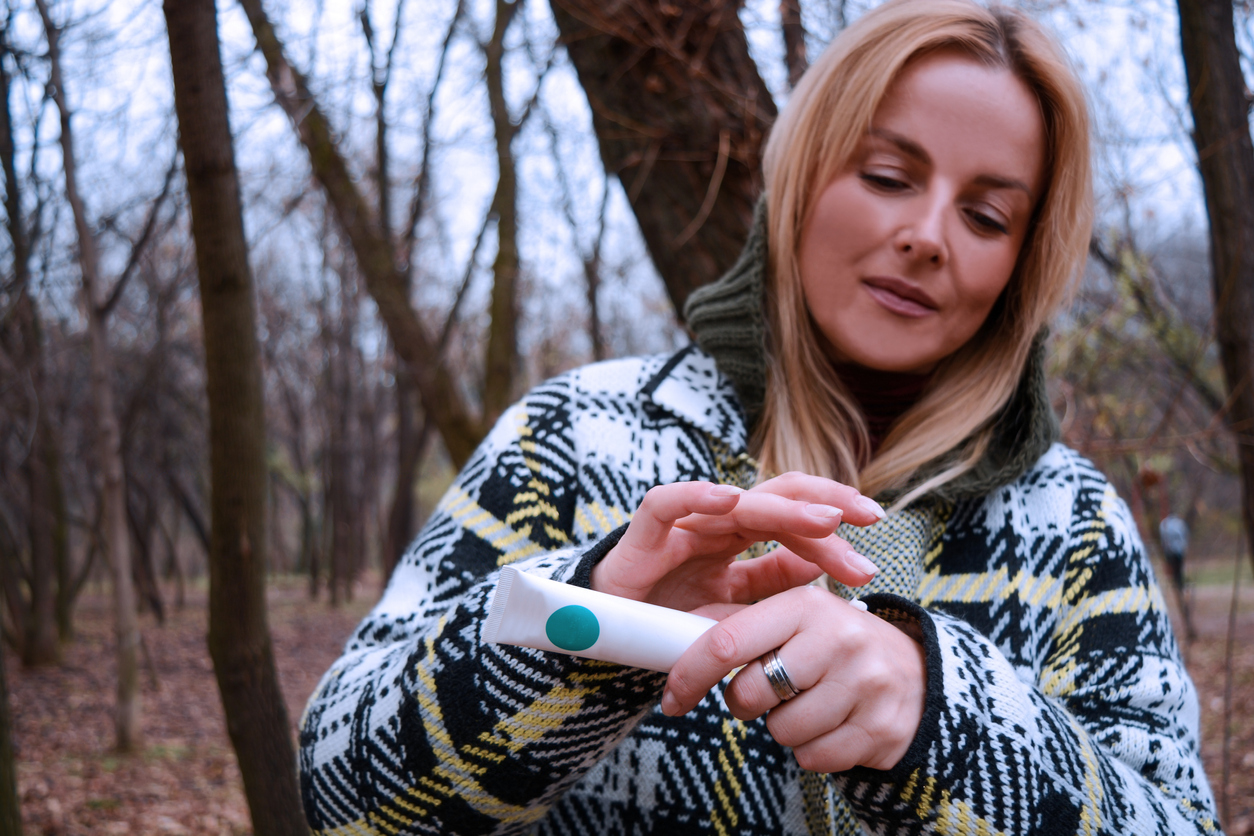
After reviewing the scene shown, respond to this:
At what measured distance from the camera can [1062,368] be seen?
5230 mm

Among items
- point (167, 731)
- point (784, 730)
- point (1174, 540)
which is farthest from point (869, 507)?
point (1174, 540)

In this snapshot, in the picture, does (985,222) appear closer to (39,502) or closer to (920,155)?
(920,155)

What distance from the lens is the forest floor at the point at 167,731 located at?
5.61 m

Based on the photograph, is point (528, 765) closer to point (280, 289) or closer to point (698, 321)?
point (698, 321)

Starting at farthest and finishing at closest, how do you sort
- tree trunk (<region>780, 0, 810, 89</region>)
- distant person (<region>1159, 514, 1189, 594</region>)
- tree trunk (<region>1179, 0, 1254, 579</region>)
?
1. distant person (<region>1159, 514, 1189, 594</region>)
2. tree trunk (<region>780, 0, 810, 89</region>)
3. tree trunk (<region>1179, 0, 1254, 579</region>)

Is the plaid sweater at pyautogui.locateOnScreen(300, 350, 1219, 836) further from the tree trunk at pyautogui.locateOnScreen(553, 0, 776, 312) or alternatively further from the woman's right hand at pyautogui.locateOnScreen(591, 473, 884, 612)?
the tree trunk at pyautogui.locateOnScreen(553, 0, 776, 312)

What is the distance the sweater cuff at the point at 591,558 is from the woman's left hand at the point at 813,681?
14cm

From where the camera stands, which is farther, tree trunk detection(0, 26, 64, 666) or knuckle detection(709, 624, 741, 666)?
tree trunk detection(0, 26, 64, 666)

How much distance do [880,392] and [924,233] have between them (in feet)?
1.09

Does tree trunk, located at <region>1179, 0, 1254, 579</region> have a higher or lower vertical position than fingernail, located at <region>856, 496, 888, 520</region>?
higher

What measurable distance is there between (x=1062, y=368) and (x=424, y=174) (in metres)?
6.20

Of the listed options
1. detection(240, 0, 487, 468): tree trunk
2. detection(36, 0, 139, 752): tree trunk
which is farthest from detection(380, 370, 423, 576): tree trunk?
detection(240, 0, 487, 468): tree trunk

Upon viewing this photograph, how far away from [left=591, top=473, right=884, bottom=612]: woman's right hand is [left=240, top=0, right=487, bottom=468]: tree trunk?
4.11 metres

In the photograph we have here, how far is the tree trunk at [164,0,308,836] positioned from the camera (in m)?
2.34
